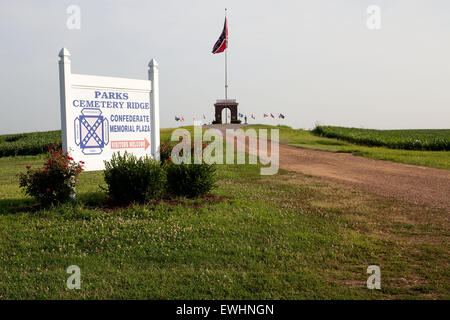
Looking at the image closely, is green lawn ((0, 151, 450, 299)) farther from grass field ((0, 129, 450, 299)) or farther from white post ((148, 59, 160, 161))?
white post ((148, 59, 160, 161))

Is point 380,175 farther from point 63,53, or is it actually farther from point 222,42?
point 222,42

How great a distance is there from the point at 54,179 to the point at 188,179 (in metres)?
3.18

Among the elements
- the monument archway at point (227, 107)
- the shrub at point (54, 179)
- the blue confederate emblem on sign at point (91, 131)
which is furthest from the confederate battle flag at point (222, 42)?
the shrub at point (54, 179)

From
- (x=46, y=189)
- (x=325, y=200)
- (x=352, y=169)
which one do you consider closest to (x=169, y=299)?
(x=46, y=189)

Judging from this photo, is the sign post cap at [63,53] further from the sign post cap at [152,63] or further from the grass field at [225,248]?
the grass field at [225,248]

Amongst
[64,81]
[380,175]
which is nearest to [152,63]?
[64,81]

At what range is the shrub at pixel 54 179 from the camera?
8.55 meters

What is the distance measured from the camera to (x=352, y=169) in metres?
16.7

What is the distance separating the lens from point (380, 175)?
14891mm

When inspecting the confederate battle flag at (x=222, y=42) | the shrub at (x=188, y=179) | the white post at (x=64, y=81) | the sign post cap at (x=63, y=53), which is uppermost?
the confederate battle flag at (x=222, y=42)

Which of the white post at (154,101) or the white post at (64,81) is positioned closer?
the white post at (64,81)

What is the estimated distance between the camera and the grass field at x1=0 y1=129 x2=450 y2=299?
491 cm

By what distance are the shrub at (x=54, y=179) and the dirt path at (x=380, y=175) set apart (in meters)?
8.79
